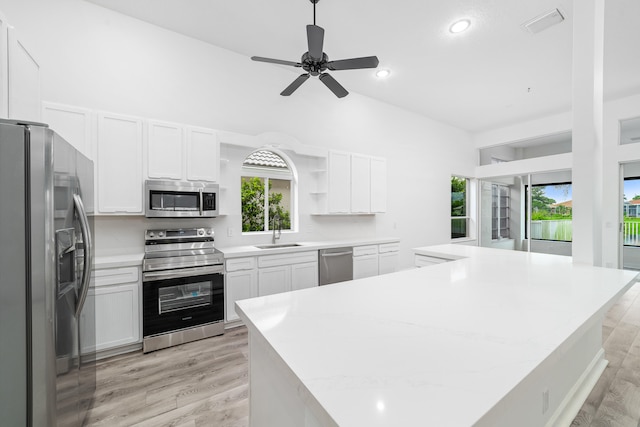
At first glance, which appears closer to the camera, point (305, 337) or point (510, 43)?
point (305, 337)

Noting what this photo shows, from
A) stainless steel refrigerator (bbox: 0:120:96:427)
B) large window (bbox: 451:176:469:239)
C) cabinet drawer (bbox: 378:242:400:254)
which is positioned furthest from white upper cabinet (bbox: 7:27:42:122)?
large window (bbox: 451:176:469:239)

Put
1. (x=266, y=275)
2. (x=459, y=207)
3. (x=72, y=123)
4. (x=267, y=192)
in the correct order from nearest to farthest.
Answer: (x=72, y=123) → (x=266, y=275) → (x=267, y=192) → (x=459, y=207)

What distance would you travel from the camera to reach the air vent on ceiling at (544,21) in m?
2.86

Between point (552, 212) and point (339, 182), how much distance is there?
501 centimetres

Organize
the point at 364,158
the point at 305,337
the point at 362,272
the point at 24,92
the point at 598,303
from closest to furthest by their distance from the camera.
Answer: the point at 305,337, the point at 598,303, the point at 24,92, the point at 362,272, the point at 364,158

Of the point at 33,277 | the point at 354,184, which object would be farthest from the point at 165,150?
the point at 354,184

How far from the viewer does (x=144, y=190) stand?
2.75 meters

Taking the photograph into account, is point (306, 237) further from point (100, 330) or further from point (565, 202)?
point (565, 202)

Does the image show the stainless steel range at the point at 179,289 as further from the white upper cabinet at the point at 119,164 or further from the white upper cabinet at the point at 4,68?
the white upper cabinet at the point at 4,68

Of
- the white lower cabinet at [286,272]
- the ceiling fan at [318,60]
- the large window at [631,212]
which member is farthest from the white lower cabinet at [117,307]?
the large window at [631,212]

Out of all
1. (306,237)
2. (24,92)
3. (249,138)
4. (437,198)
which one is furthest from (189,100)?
(437,198)

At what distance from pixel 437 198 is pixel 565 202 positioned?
8.39 ft

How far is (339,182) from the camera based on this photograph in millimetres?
4215

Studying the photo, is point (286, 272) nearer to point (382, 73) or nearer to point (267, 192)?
point (267, 192)
